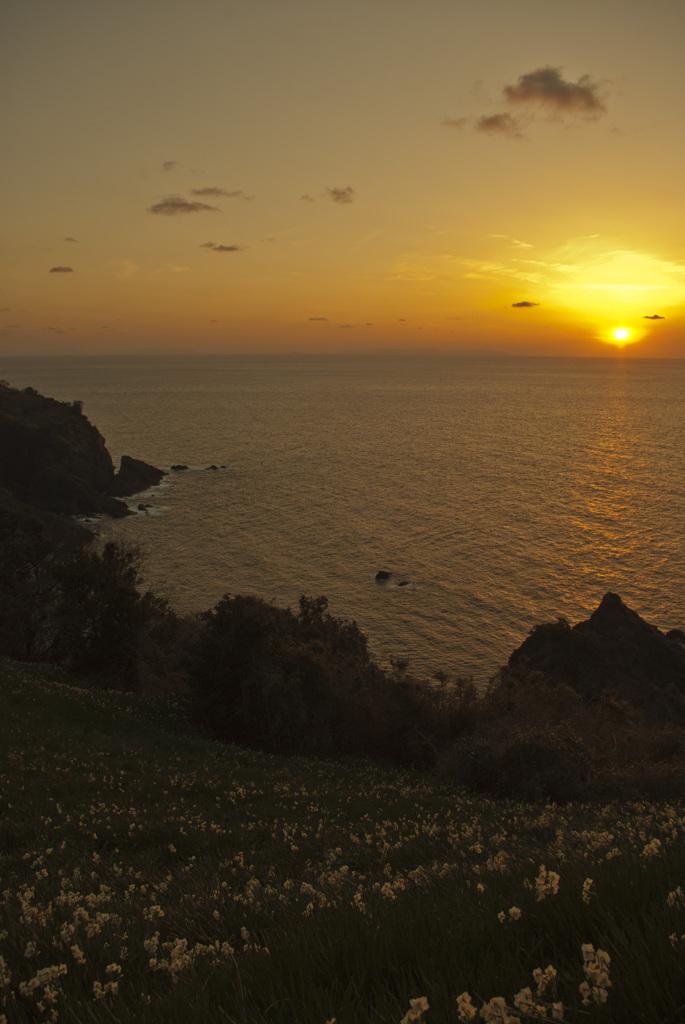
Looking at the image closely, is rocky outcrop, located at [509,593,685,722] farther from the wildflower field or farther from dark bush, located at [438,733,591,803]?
the wildflower field

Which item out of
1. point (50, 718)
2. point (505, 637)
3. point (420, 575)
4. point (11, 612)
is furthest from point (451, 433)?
point (50, 718)

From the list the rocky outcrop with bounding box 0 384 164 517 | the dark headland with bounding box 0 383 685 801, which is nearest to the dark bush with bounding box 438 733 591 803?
the dark headland with bounding box 0 383 685 801

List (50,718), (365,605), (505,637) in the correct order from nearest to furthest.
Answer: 1. (50,718)
2. (505,637)
3. (365,605)

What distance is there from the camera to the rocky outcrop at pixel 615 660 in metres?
39.8

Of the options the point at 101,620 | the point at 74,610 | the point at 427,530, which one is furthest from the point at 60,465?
the point at 101,620

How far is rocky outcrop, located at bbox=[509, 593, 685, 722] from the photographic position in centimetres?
3975

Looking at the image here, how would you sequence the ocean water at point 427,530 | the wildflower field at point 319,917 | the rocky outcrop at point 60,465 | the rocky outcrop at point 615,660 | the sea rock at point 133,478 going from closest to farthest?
the wildflower field at point 319,917
the rocky outcrop at point 615,660
the ocean water at point 427,530
the rocky outcrop at point 60,465
the sea rock at point 133,478

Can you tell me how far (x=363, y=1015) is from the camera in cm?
254

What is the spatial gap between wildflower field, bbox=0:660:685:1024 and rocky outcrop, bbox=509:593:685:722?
3066cm

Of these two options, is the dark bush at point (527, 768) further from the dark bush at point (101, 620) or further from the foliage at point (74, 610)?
the foliage at point (74, 610)

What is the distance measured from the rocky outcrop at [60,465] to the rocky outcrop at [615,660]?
60.6 metres

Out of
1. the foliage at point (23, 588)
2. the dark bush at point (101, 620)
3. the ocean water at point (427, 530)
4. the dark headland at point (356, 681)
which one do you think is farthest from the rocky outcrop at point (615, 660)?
the foliage at point (23, 588)

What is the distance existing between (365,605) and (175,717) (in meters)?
30.0

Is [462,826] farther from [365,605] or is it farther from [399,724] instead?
[365,605]
